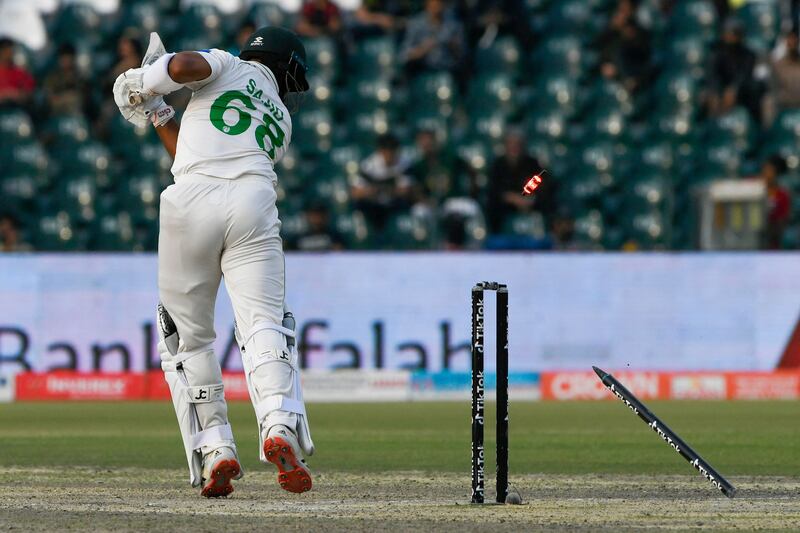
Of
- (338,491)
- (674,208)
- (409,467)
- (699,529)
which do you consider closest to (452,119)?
(674,208)

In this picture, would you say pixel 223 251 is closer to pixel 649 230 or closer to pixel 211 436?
pixel 211 436

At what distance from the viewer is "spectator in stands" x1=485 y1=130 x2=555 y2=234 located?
13852mm

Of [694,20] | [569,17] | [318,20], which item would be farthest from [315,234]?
[694,20]

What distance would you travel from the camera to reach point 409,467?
735 cm

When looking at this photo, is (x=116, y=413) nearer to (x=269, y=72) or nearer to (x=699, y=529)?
(x=269, y=72)

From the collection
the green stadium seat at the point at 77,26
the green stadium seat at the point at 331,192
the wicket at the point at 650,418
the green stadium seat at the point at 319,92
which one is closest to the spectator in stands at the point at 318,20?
the green stadium seat at the point at 319,92

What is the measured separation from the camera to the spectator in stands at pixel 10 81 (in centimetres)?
1521

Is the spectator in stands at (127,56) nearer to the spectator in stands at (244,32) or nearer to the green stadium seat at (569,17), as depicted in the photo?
the spectator in stands at (244,32)

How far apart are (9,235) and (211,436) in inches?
355

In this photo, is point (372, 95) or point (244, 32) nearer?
point (244, 32)

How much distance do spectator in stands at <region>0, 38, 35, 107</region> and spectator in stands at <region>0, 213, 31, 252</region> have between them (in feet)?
5.37

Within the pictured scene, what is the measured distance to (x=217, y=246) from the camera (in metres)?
5.37

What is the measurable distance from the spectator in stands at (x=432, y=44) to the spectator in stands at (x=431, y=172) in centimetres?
153

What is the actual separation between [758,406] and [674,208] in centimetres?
286
